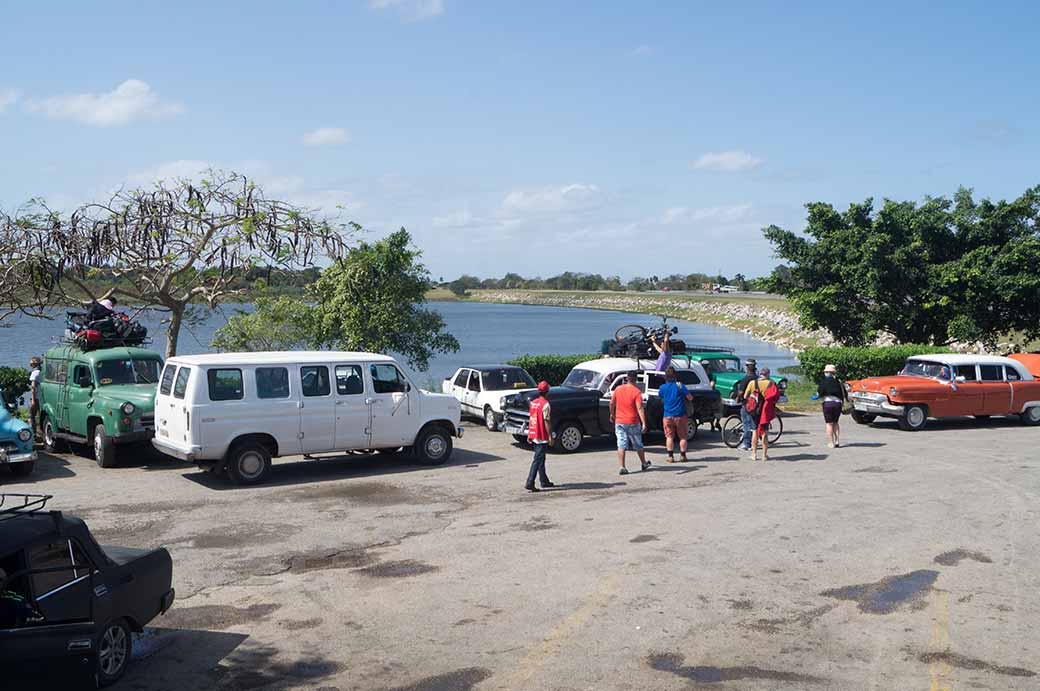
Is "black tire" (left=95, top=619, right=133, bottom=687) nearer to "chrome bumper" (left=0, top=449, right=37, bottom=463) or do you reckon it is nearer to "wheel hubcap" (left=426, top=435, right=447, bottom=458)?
"chrome bumper" (left=0, top=449, right=37, bottom=463)

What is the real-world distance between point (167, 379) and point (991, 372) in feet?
61.8

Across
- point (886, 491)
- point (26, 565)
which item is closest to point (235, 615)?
point (26, 565)

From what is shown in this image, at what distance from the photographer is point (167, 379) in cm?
1527

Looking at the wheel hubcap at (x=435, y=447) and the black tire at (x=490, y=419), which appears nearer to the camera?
the wheel hubcap at (x=435, y=447)

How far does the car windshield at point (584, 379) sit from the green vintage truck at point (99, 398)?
855 cm

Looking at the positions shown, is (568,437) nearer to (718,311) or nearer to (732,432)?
(732,432)

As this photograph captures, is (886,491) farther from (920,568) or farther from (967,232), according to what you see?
(967,232)

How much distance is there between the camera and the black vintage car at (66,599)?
19.3 feet

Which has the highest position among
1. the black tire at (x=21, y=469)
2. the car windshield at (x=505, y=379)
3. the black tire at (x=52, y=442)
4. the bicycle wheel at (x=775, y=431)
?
the car windshield at (x=505, y=379)

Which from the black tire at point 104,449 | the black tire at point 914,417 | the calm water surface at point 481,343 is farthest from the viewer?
the calm water surface at point 481,343

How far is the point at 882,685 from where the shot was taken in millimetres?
6988

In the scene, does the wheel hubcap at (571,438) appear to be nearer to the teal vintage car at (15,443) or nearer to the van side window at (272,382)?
the van side window at (272,382)

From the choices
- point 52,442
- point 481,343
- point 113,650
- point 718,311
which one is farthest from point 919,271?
point 718,311

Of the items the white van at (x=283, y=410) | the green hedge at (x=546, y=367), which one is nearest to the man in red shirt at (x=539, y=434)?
the white van at (x=283, y=410)
